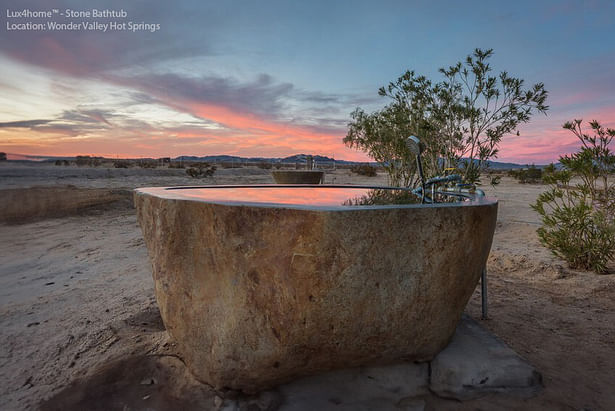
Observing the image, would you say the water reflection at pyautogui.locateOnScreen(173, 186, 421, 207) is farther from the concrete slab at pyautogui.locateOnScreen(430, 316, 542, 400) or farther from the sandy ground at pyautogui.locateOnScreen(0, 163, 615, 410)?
the sandy ground at pyautogui.locateOnScreen(0, 163, 615, 410)

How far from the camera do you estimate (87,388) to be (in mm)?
2430

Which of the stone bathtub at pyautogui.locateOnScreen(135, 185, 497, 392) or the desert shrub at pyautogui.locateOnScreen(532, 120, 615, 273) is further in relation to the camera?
the desert shrub at pyautogui.locateOnScreen(532, 120, 615, 273)

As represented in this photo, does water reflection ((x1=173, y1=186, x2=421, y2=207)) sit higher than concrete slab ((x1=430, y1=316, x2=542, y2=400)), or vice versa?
water reflection ((x1=173, y1=186, x2=421, y2=207))

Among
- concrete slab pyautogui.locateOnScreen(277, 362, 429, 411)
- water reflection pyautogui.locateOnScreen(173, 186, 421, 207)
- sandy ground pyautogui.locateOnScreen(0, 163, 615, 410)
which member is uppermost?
water reflection pyautogui.locateOnScreen(173, 186, 421, 207)

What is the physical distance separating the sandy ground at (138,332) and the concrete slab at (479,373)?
0.07 meters

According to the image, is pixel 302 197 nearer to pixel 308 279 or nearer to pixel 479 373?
pixel 308 279

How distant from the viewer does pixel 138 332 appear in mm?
3162

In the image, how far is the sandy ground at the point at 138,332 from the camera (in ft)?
7.59

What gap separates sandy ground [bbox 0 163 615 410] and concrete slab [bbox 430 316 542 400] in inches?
2.7

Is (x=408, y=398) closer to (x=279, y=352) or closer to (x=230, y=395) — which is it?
(x=279, y=352)

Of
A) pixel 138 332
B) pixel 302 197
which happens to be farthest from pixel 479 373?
pixel 138 332

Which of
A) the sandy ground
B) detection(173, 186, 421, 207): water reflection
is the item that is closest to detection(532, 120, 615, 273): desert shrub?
the sandy ground

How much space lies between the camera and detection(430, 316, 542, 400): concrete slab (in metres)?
2.25

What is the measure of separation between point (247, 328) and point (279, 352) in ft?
0.77
